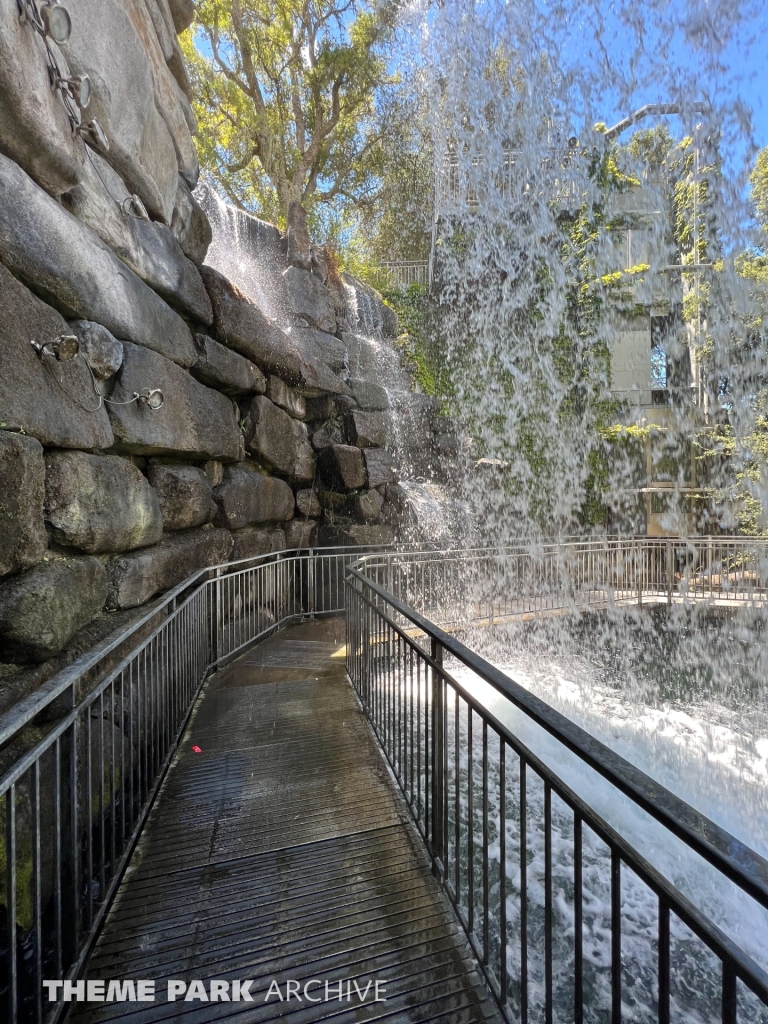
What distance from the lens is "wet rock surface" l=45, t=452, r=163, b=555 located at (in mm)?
3926

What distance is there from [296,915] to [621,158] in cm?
2090

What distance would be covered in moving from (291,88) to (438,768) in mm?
21729

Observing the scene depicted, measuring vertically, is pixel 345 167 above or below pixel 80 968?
above

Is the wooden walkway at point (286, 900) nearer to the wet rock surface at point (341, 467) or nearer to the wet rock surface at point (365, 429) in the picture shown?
the wet rock surface at point (341, 467)

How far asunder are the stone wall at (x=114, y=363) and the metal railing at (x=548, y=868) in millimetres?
2352

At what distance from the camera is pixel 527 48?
9.59m

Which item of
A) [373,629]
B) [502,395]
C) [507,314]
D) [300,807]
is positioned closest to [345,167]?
[507,314]

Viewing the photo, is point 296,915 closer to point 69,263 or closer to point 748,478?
point 69,263

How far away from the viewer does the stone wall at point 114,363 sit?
3.53m

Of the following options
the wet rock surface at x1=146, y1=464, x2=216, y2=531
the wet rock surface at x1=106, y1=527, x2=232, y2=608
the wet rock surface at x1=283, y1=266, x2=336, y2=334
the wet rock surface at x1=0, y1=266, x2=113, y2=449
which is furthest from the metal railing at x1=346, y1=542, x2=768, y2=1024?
the wet rock surface at x1=283, y1=266, x2=336, y2=334

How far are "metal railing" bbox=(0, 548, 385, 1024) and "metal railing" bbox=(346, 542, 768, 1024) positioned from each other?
1.56 metres

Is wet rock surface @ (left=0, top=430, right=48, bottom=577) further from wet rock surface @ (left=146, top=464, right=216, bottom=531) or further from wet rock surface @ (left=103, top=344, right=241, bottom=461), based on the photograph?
wet rock surface @ (left=146, top=464, right=216, bottom=531)

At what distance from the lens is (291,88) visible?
1727 cm

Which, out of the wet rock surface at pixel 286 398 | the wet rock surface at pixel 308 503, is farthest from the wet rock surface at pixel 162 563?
the wet rock surface at pixel 286 398
